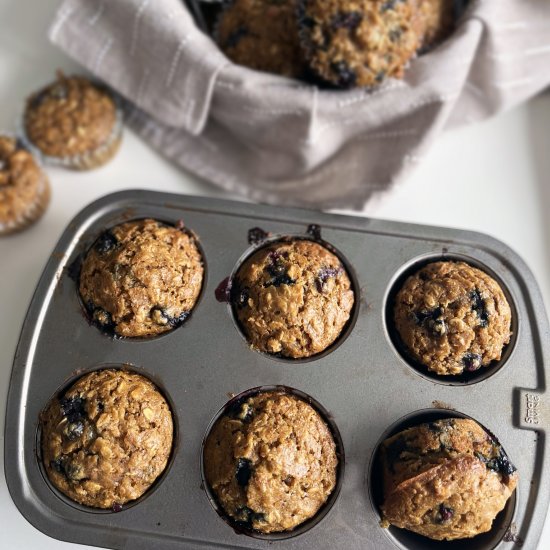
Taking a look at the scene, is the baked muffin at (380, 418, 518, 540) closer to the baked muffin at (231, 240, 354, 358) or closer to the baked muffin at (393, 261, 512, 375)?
the baked muffin at (393, 261, 512, 375)

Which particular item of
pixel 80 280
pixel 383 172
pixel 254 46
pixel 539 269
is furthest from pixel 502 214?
pixel 80 280

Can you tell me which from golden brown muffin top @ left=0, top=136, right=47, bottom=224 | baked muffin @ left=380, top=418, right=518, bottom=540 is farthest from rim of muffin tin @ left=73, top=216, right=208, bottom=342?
baked muffin @ left=380, top=418, right=518, bottom=540

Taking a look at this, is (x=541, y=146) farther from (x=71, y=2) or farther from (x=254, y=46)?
(x=71, y=2)

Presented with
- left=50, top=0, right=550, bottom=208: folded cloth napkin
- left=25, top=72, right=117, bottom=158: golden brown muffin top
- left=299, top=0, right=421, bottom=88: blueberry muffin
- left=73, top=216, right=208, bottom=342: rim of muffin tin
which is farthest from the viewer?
left=25, top=72, right=117, bottom=158: golden brown muffin top

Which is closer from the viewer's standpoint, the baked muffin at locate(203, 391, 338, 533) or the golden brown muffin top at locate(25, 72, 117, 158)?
the baked muffin at locate(203, 391, 338, 533)

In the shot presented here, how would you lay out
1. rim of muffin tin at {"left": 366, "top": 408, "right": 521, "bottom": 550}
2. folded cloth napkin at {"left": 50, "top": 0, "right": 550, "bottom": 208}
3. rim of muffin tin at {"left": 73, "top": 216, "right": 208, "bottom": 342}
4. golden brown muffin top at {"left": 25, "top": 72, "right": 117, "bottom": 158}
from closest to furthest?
rim of muffin tin at {"left": 366, "top": 408, "right": 521, "bottom": 550}
rim of muffin tin at {"left": 73, "top": 216, "right": 208, "bottom": 342}
folded cloth napkin at {"left": 50, "top": 0, "right": 550, "bottom": 208}
golden brown muffin top at {"left": 25, "top": 72, "right": 117, "bottom": 158}

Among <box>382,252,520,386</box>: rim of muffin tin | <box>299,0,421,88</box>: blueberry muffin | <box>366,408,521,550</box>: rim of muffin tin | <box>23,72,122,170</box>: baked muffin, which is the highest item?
<box>299,0,421,88</box>: blueberry muffin

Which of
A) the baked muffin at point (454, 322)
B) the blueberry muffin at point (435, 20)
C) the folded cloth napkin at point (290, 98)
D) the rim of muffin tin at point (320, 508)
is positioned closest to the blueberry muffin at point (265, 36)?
the folded cloth napkin at point (290, 98)
